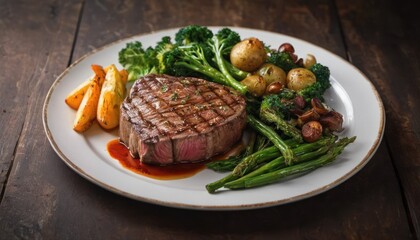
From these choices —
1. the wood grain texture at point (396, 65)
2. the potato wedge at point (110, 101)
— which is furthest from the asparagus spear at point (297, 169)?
the potato wedge at point (110, 101)

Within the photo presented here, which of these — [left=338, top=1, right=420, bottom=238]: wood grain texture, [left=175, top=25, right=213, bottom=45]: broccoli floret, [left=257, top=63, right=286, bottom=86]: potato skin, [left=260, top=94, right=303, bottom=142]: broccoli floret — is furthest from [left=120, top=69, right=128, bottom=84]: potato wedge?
[left=338, top=1, right=420, bottom=238]: wood grain texture

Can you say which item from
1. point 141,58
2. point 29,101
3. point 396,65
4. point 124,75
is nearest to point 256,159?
point 124,75

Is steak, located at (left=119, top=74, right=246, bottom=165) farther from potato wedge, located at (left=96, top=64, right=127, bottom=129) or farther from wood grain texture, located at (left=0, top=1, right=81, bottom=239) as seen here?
wood grain texture, located at (left=0, top=1, right=81, bottom=239)

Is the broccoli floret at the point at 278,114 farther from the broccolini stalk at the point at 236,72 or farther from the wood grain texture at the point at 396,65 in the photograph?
the wood grain texture at the point at 396,65

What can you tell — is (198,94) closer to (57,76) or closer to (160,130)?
(160,130)

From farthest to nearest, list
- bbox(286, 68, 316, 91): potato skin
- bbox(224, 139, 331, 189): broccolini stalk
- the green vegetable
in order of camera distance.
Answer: the green vegetable
bbox(286, 68, 316, 91): potato skin
bbox(224, 139, 331, 189): broccolini stalk

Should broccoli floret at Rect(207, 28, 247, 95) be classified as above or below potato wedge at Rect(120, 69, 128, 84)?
above
